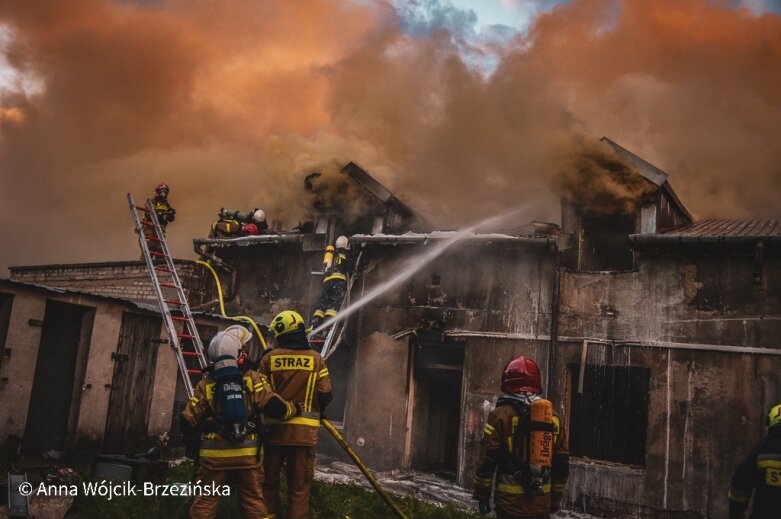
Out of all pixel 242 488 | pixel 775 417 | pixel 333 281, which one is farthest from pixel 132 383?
pixel 775 417

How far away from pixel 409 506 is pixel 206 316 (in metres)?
5.68

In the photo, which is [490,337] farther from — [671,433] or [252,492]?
[252,492]

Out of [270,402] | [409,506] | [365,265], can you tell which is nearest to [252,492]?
[270,402]

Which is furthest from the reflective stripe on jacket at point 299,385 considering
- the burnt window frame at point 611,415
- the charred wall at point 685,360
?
the burnt window frame at point 611,415

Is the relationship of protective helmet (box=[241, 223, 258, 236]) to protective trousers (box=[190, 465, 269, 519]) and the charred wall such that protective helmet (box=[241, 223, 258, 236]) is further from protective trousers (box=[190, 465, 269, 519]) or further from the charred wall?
protective trousers (box=[190, 465, 269, 519])

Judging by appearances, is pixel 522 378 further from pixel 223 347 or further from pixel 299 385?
pixel 223 347

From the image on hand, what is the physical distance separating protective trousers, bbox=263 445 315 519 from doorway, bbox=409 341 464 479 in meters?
6.12

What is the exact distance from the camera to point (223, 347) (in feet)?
15.1

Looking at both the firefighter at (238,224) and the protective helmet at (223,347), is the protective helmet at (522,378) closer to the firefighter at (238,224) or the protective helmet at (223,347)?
the protective helmet at (223,347)

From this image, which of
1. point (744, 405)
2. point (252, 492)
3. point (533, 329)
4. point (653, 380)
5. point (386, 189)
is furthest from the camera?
point (386, 189)

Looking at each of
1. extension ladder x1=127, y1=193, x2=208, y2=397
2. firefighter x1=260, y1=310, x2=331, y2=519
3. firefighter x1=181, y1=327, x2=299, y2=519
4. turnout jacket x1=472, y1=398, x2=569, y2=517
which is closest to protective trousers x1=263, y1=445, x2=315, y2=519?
firefighter x1=260, y1=310, x2=331, y2=519

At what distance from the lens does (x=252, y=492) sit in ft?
15.0

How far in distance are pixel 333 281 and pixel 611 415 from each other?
19.0ft

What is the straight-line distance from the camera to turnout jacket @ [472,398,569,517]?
4.23m
